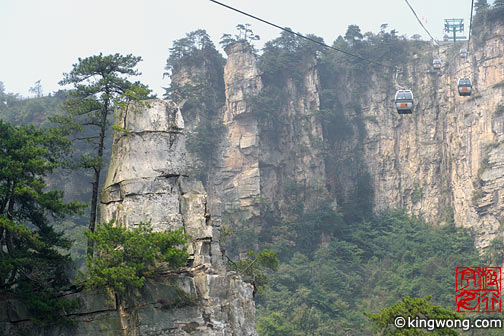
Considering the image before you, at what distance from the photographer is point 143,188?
66.8 ft

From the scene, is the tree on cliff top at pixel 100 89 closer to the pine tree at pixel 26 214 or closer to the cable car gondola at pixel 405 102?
the pine tree at pixel 26 214

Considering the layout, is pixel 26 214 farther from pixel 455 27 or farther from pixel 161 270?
pixel 455 27

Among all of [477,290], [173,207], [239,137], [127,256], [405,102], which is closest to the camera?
[127,256]

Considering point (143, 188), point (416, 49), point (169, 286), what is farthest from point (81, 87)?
point (416, 49)

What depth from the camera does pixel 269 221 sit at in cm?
4447

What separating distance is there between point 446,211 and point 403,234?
3548 mm

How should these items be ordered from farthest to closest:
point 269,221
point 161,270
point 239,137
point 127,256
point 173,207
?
1. point 239,137
2. point 269,221
3. point 173,207
4. point 161,270
5. point 127,256

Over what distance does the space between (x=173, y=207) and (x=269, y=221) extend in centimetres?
2444

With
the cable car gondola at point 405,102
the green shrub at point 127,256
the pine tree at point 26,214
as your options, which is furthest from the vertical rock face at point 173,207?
the cable car gondola at point 405,102

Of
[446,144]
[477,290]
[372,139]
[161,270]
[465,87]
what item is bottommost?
[477,290]

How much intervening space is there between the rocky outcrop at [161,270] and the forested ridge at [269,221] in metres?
0.52

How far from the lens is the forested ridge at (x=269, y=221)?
58.9 ft

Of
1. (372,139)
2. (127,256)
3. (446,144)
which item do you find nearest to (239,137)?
(372,139)

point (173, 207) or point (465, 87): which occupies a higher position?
point (465, 87)
